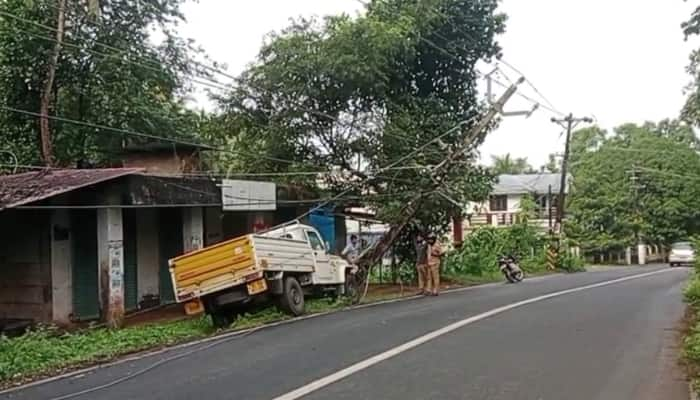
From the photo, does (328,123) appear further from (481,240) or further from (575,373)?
(575,373)

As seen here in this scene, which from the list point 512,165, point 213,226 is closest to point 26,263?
point 213,226

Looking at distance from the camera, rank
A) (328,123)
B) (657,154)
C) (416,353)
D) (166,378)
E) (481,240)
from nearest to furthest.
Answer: (166,378)
(416,353)
(328,123)
(481,240)
(657,154)

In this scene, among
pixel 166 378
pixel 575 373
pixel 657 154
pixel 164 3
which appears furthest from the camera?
pixel 657 154

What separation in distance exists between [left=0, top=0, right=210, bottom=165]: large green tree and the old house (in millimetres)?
3549

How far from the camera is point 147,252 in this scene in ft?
69.6

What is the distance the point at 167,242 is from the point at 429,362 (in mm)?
13414

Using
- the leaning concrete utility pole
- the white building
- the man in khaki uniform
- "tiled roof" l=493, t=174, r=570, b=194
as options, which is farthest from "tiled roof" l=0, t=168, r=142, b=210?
"tiled roof" l=493, t=174, r=570, b=194

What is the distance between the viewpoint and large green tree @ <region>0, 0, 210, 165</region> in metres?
22.5

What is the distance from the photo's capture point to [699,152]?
62.2 metres

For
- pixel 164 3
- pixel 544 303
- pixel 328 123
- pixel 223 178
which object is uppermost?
pixel 164 3

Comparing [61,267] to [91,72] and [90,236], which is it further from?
[91,72]

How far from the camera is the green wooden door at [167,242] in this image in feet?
71.2

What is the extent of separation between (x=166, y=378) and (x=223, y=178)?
39.1ft

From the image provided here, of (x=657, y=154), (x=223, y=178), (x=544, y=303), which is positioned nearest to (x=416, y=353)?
(x=544, y=303)
